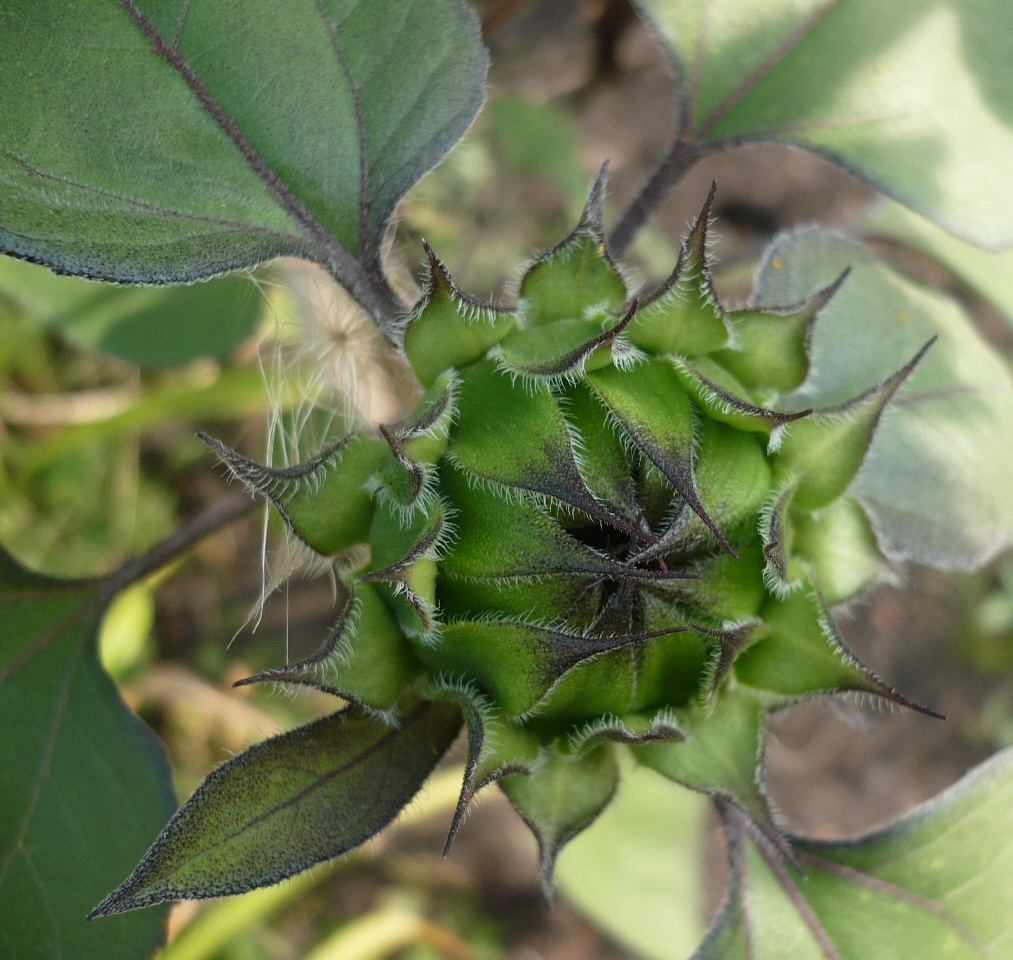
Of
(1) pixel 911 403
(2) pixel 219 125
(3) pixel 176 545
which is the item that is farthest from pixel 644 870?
(2) pixel 219 125

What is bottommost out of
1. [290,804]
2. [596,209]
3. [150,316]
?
[150,316]

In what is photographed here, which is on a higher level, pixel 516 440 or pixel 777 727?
pixel 516 440

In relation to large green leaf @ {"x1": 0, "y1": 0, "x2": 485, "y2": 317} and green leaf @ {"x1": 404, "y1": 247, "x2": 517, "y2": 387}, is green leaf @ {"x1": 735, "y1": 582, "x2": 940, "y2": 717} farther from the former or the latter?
large green leaf @ {"x1": 0, "y1": 0, "x2": 485, "y2": 317}

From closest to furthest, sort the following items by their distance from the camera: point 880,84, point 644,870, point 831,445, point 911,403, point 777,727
→ point 831,445
point 880,84
point 911,403
point 644,870
point 777,727

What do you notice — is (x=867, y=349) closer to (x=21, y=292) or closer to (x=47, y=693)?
(x=47, y=693)

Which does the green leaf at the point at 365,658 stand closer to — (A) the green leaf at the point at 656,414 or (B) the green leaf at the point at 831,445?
(A) the green leaf at the point at 656,414

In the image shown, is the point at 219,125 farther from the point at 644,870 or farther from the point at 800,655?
the point at 644,870

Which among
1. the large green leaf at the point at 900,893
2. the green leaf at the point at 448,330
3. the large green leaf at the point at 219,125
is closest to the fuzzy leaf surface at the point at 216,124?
the large green leaf at the point at 219,125
